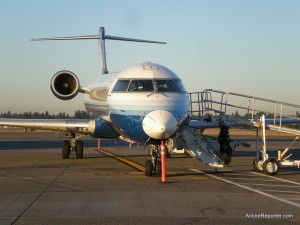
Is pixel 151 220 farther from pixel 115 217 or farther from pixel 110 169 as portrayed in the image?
pixel 110 169

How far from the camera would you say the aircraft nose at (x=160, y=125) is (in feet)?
42.6

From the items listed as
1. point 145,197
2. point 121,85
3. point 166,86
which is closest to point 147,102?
point 166,86

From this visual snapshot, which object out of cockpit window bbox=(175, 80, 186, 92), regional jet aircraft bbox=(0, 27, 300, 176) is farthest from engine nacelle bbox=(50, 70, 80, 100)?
cockpit window bbox=(175, 80, 186, 92)

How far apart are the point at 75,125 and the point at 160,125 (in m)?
8.28

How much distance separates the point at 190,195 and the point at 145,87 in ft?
17.5

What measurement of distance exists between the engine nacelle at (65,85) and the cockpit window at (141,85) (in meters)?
5.51

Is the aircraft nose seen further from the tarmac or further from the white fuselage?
the tarmac

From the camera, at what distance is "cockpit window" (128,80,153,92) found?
15.0m

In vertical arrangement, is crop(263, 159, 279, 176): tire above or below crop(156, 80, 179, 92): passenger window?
below

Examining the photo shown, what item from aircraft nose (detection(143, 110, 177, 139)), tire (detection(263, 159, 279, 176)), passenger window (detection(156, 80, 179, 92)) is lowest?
tire (detection(263, 159, 279, 176))

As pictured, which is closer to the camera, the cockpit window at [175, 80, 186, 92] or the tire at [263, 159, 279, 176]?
the tire at [263, 159, 279, 176]

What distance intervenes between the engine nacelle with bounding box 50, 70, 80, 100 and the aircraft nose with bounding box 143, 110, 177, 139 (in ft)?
24.2

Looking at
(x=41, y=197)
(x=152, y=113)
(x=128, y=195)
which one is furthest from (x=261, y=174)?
(x=41, y=197)

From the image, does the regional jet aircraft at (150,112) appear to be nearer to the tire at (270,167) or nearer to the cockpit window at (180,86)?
the cockpit window at (180,86)
